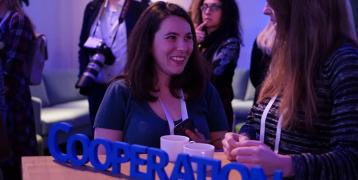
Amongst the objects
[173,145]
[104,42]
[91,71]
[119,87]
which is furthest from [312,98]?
[104,42]

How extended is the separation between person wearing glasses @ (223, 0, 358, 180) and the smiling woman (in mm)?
546

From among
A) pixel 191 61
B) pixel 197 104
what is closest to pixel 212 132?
pixel 197 104

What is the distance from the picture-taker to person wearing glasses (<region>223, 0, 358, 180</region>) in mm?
1152

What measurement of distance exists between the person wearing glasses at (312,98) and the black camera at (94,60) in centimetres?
192

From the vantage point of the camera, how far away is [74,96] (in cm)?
545

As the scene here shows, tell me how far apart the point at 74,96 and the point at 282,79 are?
4.36 metres

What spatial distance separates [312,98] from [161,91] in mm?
839

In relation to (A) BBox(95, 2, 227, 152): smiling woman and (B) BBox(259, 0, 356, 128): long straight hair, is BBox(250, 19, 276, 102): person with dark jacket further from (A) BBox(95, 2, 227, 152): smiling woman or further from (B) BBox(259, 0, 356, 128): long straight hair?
(B) BBox(259, 0, 356, 128): long straight hair

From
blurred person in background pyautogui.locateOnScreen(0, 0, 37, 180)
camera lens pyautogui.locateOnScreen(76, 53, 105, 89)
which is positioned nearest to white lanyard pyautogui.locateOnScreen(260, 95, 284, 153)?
blurred person in background pyautogui.locateOnScreen(0, 0, 37, 180)

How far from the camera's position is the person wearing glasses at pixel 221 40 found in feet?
9.79

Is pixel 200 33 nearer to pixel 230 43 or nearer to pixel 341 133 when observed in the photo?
pixel 230 43

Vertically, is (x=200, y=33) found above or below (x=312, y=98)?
above

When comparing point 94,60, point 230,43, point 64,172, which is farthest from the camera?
point 94,60

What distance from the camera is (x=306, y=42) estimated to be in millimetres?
1246
